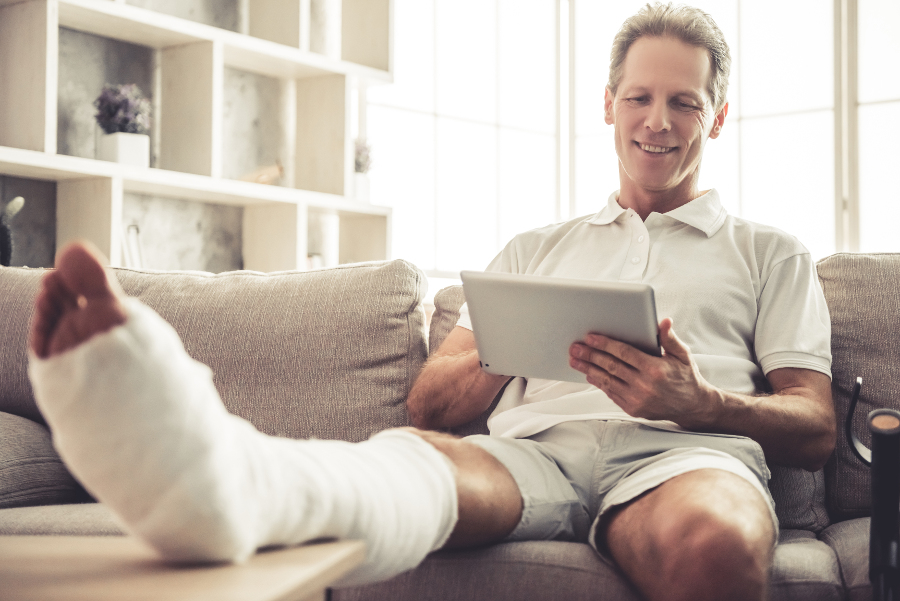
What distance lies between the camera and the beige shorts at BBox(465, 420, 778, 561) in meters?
1.23

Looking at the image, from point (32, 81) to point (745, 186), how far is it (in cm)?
327

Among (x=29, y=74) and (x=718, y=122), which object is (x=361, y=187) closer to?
(x=29, y=74)

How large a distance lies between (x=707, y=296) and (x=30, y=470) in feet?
4.15

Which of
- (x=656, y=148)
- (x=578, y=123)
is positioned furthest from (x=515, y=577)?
(x=578, y=123)

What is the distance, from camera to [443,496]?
3.17 ft

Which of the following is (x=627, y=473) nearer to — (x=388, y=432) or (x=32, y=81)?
(x=388, y=432)

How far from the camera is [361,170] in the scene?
12.4 feet

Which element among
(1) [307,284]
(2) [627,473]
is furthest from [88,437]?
(1) [307,284]

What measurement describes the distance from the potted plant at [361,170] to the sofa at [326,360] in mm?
1935

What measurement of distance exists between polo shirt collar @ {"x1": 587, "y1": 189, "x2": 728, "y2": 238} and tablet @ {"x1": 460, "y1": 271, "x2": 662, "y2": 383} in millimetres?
422

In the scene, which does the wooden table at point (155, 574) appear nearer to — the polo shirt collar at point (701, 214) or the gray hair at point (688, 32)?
the polo shirt collar at point (701, 214)

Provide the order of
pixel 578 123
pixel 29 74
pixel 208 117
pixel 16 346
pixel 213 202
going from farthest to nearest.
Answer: pixel 578 123
pixel 213 202
pixel 208 117
pixel 29 74
pixel 16 346

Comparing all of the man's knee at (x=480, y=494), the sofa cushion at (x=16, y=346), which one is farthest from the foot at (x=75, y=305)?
the sofa cushion at (x=16, y=346)

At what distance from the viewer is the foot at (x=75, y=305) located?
0.60m
